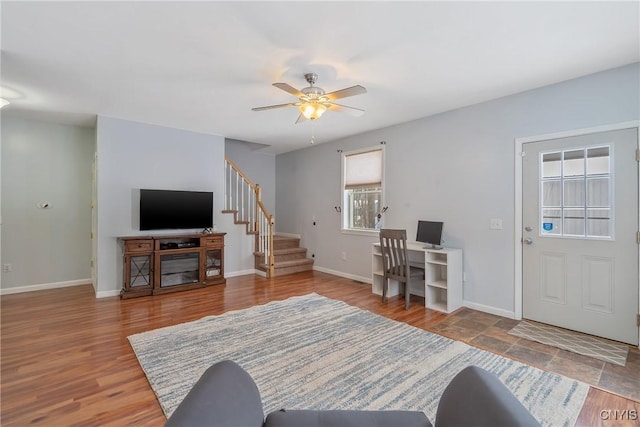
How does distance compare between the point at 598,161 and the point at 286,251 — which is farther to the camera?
the point at 286,251

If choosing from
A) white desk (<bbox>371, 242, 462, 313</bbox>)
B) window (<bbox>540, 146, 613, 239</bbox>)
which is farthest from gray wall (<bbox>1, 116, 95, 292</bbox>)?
window (<bbox>540, 146, 613, 239</bbox>)

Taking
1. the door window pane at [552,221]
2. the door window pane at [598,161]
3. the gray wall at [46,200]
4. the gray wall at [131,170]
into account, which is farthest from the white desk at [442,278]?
the gray wall at [46,200]

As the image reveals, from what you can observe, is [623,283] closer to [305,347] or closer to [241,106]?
[305,347]

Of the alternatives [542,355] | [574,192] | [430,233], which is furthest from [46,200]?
[574,192]

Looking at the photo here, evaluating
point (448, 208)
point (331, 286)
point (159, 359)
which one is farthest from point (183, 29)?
point (331, 286)

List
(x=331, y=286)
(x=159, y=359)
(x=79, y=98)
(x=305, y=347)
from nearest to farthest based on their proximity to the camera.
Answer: (x=159, y=359) < (x=305, y=347) < (x=79, y=98) < (x=331, y=286)

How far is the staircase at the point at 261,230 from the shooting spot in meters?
5.69

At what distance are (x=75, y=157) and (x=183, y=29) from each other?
4228 mm

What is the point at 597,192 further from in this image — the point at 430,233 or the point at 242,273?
the point at 242,273

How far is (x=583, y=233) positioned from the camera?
3.06m

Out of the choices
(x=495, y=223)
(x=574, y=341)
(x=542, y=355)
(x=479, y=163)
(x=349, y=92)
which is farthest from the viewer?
(x=479, y=163)

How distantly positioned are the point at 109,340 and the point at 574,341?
181 inches

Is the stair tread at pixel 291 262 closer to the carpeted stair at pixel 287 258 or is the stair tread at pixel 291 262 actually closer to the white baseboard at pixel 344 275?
the carpeted stair at pixel 287 258

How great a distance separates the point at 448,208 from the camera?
4.14 m
